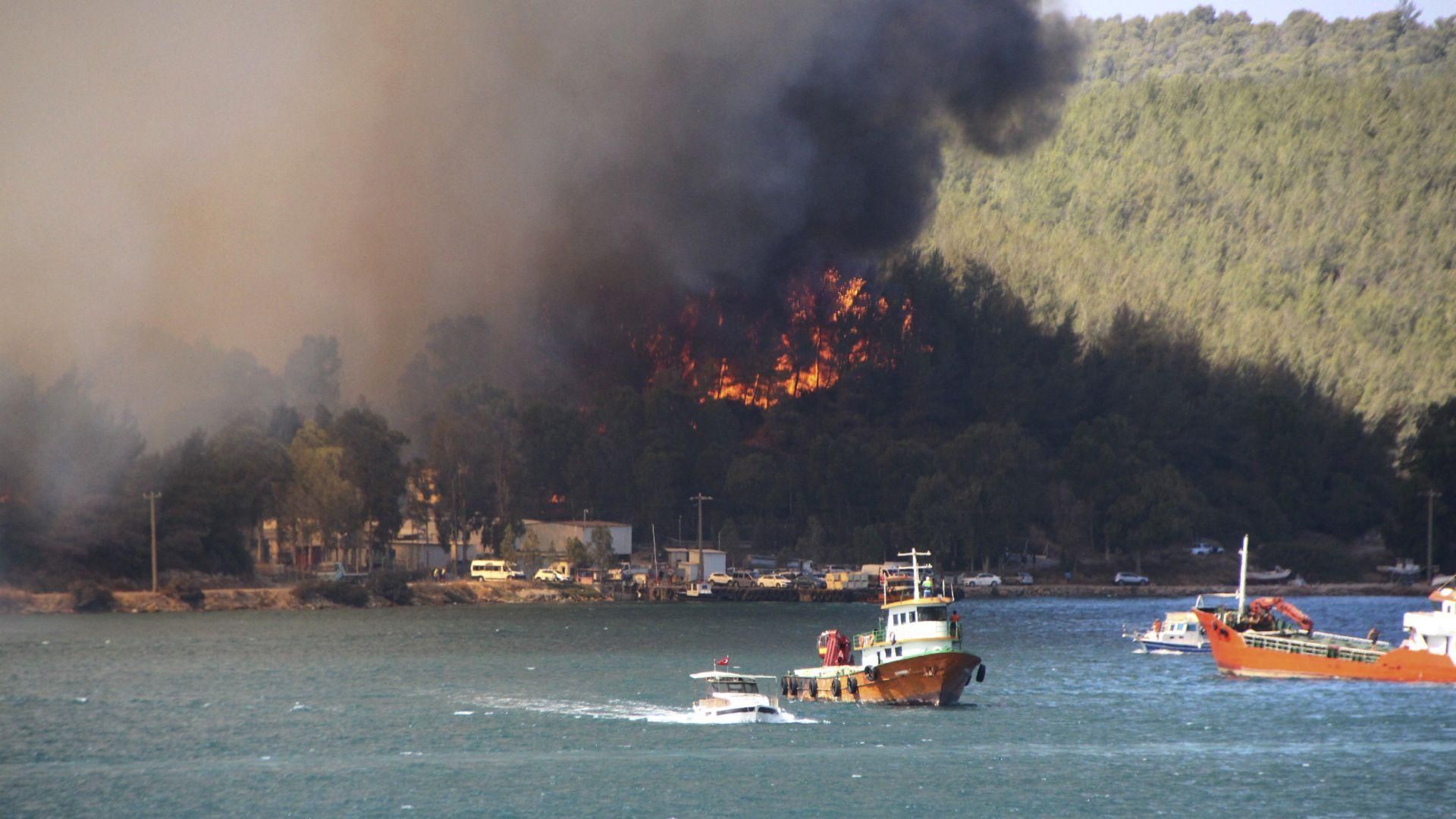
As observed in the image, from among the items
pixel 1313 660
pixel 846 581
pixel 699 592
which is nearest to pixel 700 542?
pixel 699 592

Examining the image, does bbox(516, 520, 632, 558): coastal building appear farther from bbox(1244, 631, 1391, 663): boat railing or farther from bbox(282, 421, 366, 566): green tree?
bbox(1244, 631, 1391, 663): boat railing

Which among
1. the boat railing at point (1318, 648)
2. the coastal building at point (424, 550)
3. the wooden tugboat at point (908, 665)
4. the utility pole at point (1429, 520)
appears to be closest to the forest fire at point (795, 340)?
the coastal building at point (424, 550)

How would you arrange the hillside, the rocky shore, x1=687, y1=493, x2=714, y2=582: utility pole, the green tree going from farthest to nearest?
the hillside → x1=687, y1=493, x2=714, y2=582: utility pole → the green tree → the rocky shore

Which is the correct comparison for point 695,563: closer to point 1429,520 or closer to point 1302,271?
point 1429,520

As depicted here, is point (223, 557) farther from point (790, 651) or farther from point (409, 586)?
point (790, 651)

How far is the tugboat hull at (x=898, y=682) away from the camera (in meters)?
45.1

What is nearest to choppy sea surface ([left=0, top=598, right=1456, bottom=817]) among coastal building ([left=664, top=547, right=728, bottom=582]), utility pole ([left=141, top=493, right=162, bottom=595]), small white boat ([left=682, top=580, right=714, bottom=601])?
utility pole ([left=141, top=493, right=162, bottom=595])

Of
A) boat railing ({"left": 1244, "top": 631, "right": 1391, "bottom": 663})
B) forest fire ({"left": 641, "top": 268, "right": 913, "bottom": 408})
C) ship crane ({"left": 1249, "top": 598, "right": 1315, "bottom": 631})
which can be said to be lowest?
boat railing ({"left": 1244, "top": 631, "right": 1391, "bottom": 663})

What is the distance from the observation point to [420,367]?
126812 mm

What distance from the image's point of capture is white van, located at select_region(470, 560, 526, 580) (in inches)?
4245

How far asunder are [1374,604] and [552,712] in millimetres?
69665

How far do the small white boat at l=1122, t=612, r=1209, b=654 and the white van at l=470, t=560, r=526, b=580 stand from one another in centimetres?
4655

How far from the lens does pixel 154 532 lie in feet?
299

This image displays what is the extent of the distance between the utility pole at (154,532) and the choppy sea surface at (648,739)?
20.1 metres
